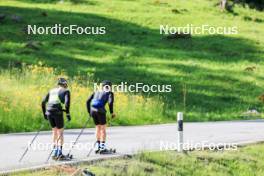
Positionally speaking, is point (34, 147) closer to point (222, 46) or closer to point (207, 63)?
point (207, 63)

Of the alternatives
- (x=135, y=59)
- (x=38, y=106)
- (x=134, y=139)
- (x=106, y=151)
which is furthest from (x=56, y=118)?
(x=135, y=59)

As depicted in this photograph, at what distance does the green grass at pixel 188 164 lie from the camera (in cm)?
1459

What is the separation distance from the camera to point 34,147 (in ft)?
57.5

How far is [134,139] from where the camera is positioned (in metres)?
19.8

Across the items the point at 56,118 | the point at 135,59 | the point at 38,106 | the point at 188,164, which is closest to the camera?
the point at 56,118

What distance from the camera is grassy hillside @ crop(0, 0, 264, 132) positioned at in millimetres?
25484

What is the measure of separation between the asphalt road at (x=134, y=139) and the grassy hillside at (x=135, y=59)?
75.1 inches

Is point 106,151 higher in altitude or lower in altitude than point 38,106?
lower

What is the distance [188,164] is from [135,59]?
24.2 metres

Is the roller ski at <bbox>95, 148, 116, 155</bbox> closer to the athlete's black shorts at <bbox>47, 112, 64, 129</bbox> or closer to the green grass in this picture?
the green grass

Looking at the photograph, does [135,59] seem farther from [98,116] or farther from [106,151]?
[98,116]

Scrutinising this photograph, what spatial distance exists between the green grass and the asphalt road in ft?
2.17

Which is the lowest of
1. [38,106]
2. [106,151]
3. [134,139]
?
[106,151]

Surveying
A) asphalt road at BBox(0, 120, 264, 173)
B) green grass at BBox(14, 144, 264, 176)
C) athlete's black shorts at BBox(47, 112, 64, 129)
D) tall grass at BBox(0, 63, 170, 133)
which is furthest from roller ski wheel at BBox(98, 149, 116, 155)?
tall grass at BBox(0, 63, 170, 133)
